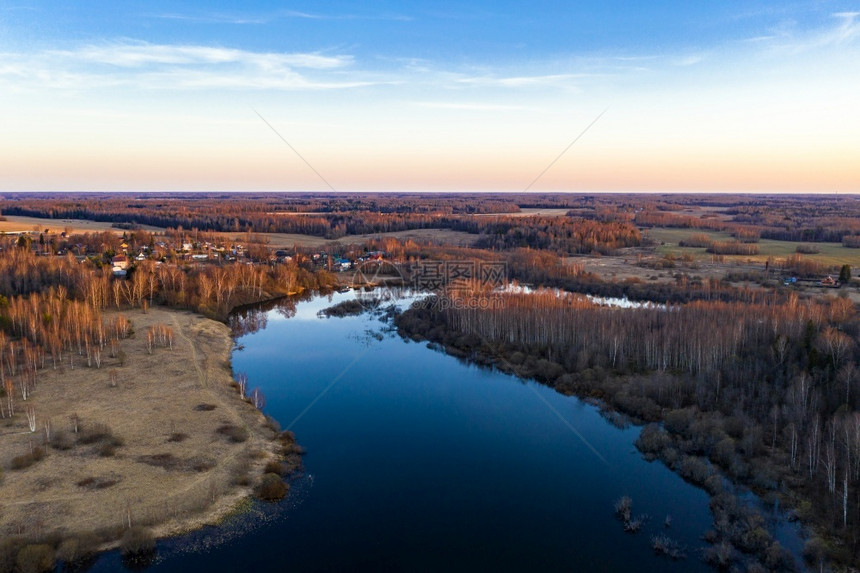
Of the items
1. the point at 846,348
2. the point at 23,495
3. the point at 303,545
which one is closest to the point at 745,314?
the point at 846,348

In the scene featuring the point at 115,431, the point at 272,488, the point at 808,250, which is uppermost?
the point at 808,250

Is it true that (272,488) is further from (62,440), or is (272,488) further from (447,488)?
(62,440)

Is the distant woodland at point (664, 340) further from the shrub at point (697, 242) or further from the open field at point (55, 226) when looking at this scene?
the open field at point (55, 226)

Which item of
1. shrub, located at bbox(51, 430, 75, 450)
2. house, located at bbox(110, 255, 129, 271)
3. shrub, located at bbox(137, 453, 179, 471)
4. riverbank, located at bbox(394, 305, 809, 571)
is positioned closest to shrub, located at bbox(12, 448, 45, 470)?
shrub, located at bbox(51, 430, 75, 450)

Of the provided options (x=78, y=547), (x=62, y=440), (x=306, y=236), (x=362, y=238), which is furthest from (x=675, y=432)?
(x=306, y=236)

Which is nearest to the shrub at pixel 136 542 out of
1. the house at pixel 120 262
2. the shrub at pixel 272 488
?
the shrub at pixel 272 488

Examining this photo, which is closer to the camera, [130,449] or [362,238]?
[130,449]
